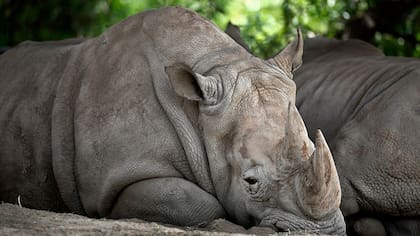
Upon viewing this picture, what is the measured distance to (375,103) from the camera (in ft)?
25.1

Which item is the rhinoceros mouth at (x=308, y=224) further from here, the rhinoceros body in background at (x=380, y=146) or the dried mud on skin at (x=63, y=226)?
the rhinoceros body in background at (x=380, y=146)

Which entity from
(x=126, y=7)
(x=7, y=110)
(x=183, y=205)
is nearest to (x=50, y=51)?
(x=7, y=110)

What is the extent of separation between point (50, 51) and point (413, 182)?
2890mm

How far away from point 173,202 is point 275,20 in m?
6.29

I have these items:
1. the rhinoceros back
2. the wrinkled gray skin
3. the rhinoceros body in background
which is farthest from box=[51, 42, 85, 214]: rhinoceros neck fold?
the rhinoceros body in background

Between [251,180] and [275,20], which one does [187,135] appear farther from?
[275,20]

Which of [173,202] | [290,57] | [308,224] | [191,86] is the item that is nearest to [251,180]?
[308,224]

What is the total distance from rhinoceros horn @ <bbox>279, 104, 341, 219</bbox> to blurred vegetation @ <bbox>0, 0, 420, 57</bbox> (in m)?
4.26

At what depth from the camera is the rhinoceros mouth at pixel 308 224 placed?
620 cm

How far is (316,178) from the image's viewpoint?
19.8 feet

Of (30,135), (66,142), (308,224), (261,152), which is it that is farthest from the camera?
(30,135)

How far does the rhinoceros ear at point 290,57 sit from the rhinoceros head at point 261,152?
234 millimetres

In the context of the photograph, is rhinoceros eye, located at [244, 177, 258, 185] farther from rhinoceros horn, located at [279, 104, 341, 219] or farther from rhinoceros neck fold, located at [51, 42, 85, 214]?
rhinoceros neck fold, located at [51, 42, 85, 214]

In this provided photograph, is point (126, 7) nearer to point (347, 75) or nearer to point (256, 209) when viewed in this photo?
point (347, 75)
